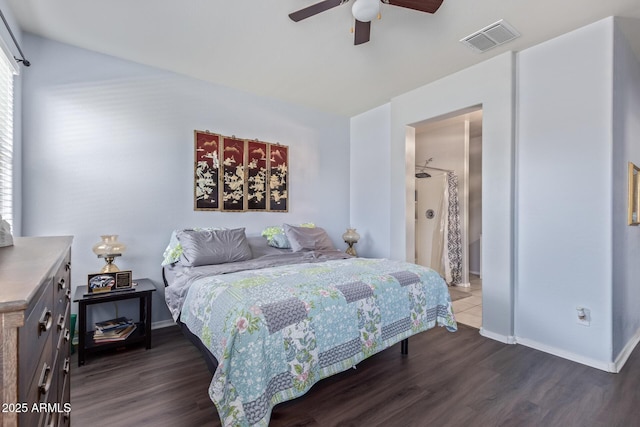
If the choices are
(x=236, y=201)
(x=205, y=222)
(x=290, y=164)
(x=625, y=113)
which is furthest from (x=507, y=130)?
(x=205, y=222)

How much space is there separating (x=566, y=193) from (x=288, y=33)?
106 inches

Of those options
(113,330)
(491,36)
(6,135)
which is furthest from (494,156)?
(6,135)

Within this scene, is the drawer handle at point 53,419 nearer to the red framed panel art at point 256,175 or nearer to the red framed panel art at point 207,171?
→ the red framed panel art at point 207,171

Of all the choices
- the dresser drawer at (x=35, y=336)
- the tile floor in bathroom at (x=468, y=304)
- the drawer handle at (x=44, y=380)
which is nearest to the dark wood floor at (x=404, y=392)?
the tile floor in bathroom at (x=468, y=304)

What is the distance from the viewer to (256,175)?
380 centimetres

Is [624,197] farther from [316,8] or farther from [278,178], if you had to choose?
[278,178]

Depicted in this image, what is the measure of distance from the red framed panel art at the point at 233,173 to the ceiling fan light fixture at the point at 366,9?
2.16 metres

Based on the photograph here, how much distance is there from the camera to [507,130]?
2.79 m

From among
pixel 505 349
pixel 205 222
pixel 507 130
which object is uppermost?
pixel 507 130

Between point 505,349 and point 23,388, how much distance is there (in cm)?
313

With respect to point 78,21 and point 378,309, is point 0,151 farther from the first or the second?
point 378,309

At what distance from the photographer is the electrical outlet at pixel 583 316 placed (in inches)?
94.3

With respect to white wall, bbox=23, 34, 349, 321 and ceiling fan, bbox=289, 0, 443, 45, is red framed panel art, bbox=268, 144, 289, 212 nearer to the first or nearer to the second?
white wall, bbox=23, 34, 349, 321

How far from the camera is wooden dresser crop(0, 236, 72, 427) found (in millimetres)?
538
